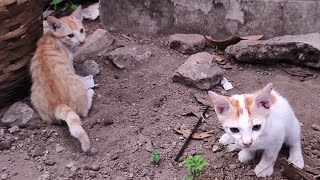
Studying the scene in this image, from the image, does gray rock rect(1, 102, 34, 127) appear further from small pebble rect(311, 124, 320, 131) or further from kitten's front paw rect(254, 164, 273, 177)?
small pebble rect(311, 124, 320, 131)

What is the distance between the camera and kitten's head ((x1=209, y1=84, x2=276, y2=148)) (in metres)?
2.89

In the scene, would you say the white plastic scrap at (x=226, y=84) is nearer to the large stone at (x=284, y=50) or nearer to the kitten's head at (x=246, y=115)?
the large stone at (x=284, y=50)

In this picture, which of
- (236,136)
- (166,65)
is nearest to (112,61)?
(166,65)

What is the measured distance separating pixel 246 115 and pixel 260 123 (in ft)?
0.30

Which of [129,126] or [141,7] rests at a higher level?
[141,7]

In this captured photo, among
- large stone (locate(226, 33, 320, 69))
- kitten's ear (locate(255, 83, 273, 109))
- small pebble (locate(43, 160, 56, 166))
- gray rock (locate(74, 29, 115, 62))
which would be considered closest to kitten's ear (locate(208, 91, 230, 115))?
kitten's ear (locate(255, 83, 273, 109))

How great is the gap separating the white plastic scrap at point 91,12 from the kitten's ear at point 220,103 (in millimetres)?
2689

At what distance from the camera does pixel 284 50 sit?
4.25 m

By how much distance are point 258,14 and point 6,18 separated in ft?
7.17

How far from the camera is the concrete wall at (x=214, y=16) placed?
449 centimetres

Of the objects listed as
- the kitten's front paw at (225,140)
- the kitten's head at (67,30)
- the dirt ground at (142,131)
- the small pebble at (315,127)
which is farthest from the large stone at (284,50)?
the kitten's head at (67,30)

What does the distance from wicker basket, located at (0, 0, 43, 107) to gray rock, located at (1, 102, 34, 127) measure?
0.14 metres

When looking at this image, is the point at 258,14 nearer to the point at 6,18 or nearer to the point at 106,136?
the point at 106,136

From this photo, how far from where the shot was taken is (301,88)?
Answer: 4.10 metres
